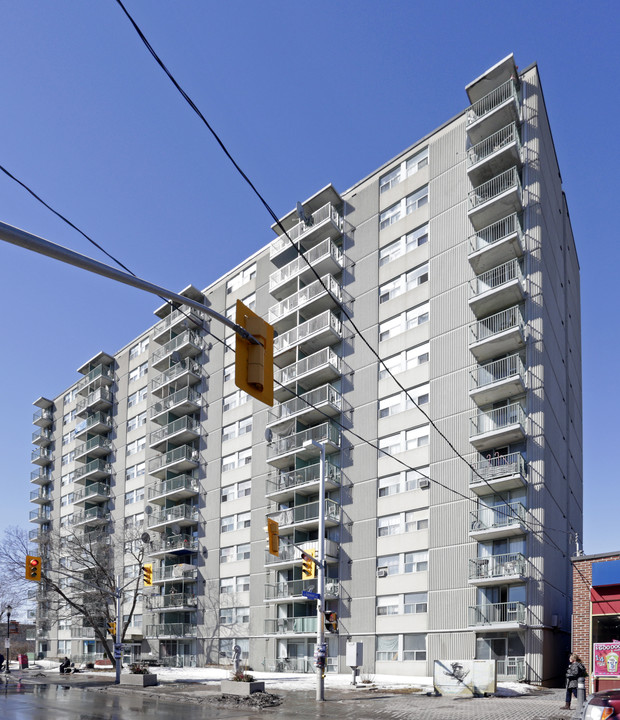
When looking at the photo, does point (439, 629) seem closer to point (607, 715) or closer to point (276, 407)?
point (276, 407)

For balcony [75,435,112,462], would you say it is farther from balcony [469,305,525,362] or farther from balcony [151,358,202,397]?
balcony [469,305,525,362]

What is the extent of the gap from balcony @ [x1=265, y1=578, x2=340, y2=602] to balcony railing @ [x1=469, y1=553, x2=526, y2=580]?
10.2 meters

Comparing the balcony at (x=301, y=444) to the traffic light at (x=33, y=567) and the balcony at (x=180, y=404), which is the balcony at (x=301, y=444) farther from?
the traffic light at (x=33, y=567)

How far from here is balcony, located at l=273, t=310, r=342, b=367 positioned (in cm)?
4753

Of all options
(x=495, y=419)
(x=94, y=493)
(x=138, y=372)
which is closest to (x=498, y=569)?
(x=495, y=419)

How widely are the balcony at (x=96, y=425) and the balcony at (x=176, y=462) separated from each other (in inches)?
492

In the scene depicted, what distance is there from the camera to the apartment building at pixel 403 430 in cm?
3659

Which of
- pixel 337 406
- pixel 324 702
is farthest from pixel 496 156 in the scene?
pixel 324 702

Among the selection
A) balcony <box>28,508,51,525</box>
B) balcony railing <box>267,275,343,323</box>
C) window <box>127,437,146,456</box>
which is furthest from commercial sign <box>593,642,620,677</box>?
balcony <box>28,508,51,525</box>

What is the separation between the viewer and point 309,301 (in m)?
48.8

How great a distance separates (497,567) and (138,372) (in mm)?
44614

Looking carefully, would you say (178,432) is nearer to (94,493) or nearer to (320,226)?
(94,493)

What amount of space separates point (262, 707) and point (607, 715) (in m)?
17.9

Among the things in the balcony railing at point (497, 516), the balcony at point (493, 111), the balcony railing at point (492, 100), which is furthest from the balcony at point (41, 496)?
the balcony railing at point (492, 100)
